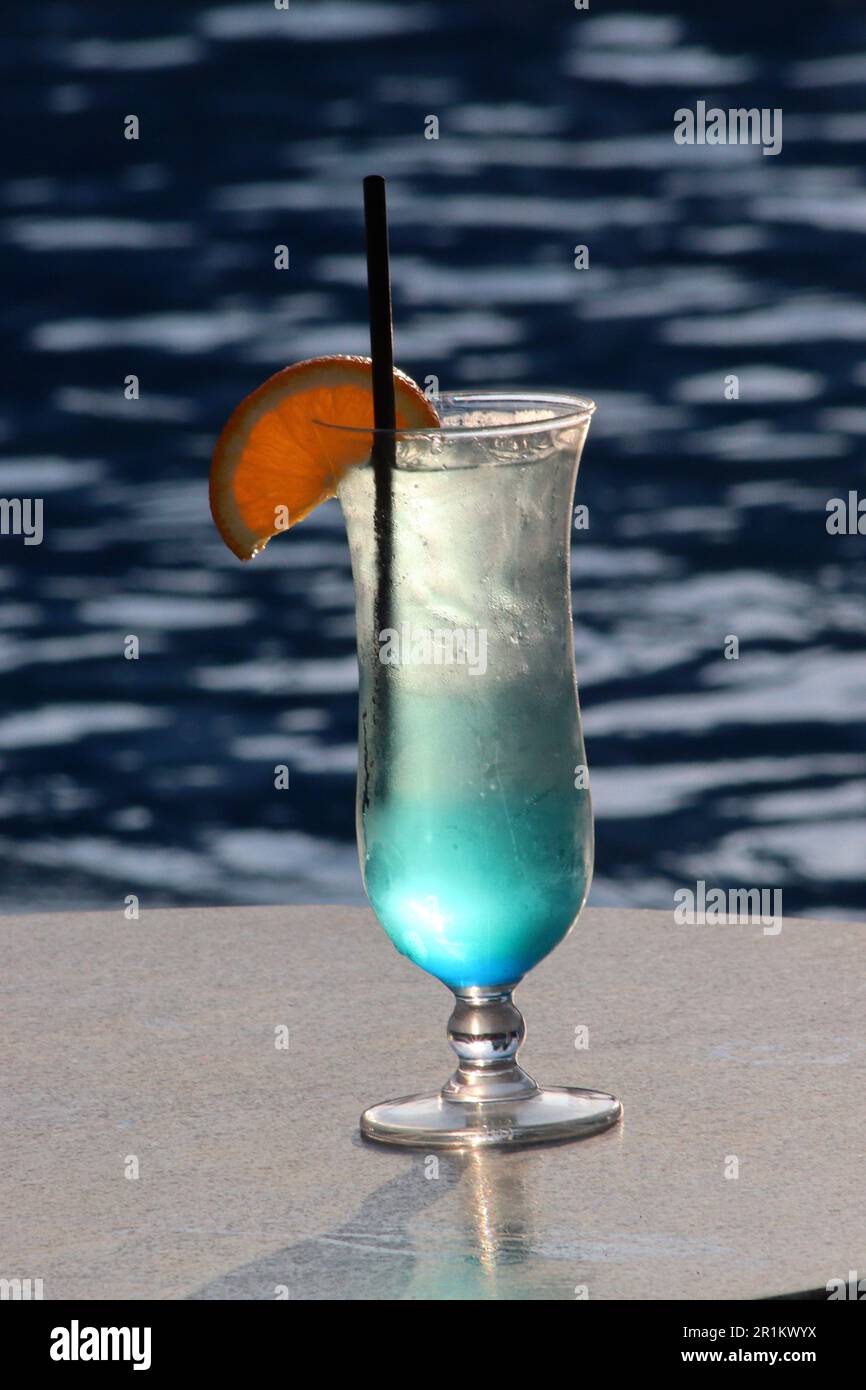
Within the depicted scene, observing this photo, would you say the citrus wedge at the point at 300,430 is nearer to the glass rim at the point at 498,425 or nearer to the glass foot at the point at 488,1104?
the glass rim at the point at 498,425

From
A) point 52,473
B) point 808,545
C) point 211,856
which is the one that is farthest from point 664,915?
point 52,473

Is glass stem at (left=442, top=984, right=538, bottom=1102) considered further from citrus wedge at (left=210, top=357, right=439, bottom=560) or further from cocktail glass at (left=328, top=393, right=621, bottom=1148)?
citrus wedge at (left=210, top=357, right=439, bottom=560)

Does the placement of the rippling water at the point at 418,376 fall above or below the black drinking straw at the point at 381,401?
above

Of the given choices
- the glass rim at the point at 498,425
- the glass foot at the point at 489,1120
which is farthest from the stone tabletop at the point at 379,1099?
the glass rim at the point at 498,425

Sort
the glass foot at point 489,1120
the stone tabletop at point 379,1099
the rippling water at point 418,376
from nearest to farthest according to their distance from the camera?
the stone tabletop at point 379,1099 → the glass foot at point 489,1120 → the rippling water at point 418,376

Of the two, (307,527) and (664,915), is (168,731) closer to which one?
(307,527)

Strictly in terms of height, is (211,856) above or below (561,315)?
below

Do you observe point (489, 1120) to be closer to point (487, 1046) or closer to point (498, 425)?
point (487, 1046)
